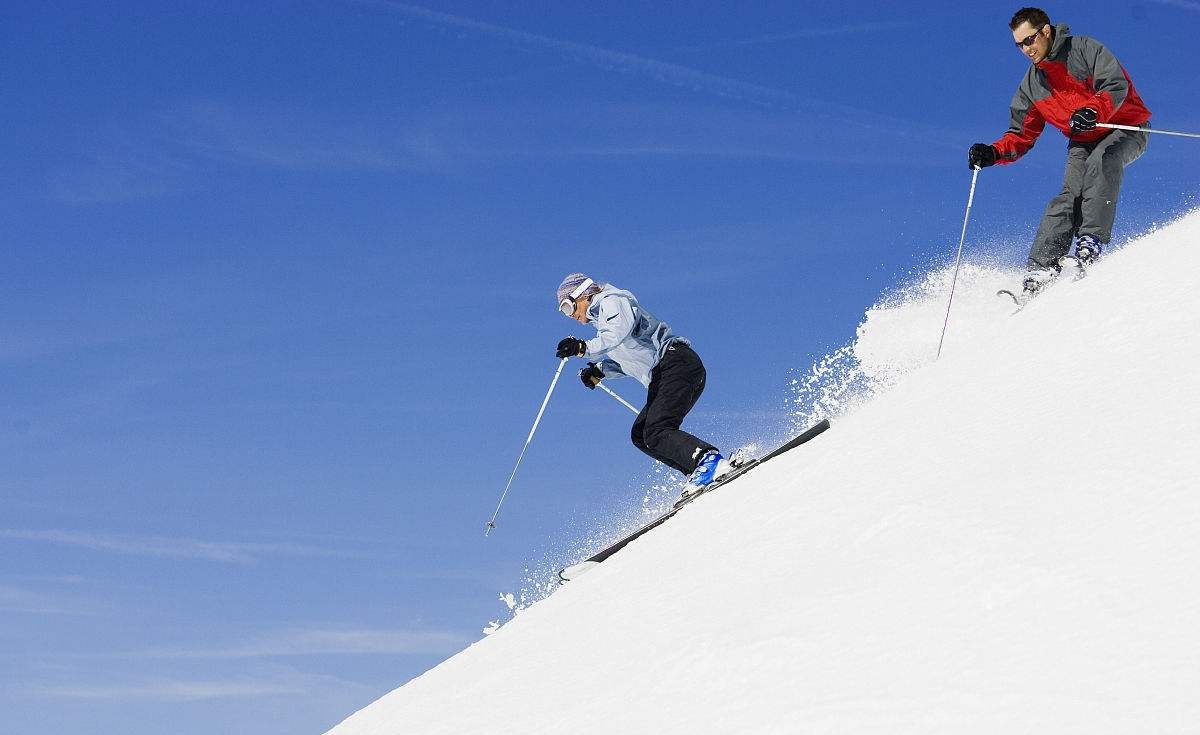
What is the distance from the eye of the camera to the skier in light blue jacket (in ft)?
25.4

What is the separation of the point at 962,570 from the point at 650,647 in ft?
4.19

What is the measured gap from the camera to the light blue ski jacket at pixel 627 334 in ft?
25.4

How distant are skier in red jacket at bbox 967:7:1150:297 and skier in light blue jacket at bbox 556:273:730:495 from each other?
9.12 ft

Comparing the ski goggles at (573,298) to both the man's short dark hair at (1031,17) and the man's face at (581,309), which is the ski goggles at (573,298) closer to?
the man's face at (581,309)

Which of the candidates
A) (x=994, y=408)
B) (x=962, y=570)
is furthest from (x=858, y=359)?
(x=962, y=570)

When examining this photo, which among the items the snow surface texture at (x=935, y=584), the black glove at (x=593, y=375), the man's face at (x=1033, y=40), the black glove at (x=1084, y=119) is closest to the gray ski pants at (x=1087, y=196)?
the black glove at (x=1084, y=119)

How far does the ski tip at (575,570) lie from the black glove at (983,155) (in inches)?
180

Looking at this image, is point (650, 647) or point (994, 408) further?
point (994, 408)

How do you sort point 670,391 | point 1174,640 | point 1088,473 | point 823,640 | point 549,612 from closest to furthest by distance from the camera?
point 1174,640, point 823,640, point 1088,473, point 549,612, point 670,391

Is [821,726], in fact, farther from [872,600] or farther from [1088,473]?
[1088,473]

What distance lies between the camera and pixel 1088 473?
393cm

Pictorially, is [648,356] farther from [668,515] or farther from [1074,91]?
[1074,91]

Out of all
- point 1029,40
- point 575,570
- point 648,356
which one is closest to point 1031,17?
point 1029,40

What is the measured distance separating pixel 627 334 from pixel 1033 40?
12.3ft
